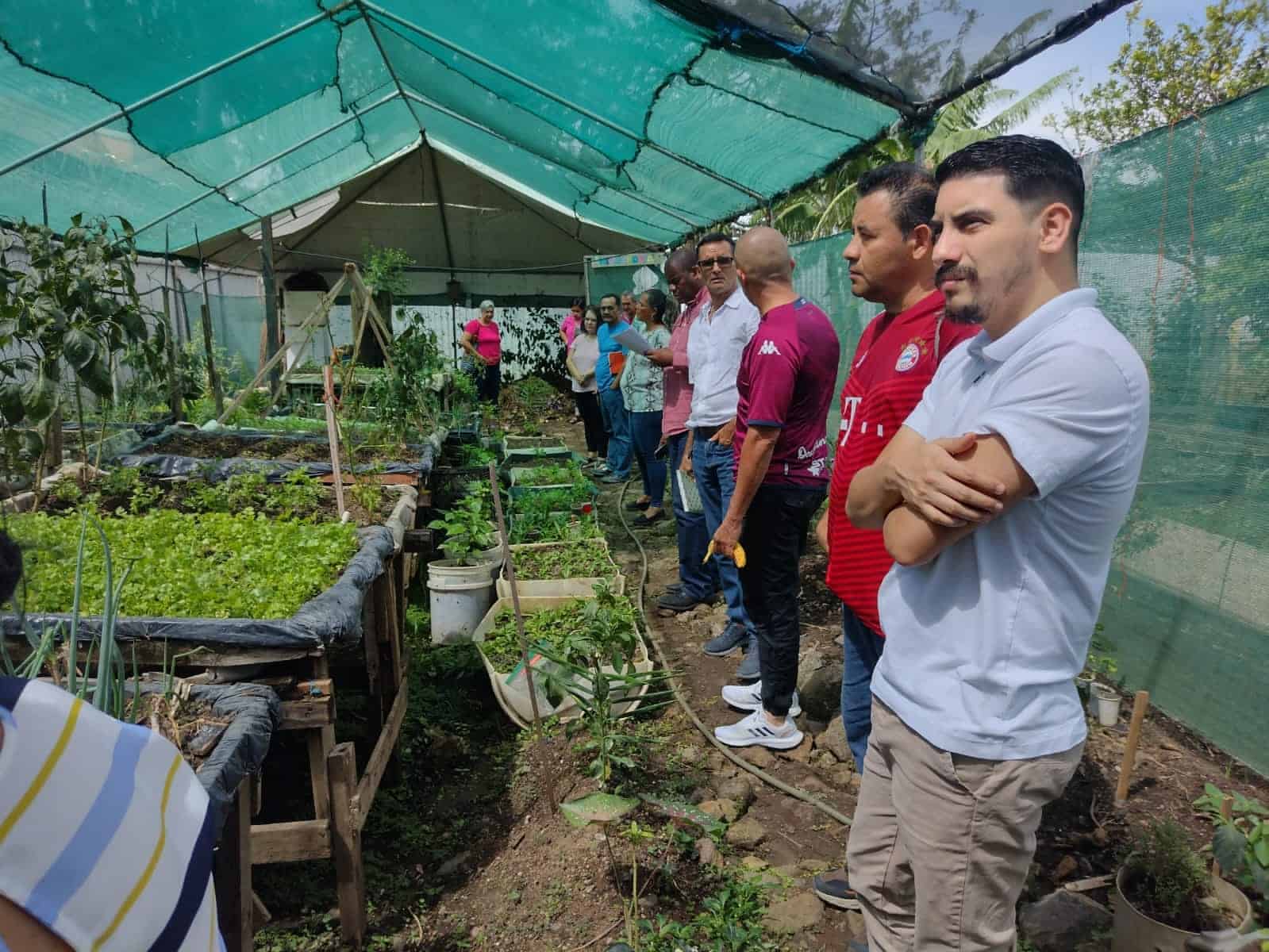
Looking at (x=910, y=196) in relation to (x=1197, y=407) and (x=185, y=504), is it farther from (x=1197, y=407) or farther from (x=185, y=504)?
(x=185, y=504)

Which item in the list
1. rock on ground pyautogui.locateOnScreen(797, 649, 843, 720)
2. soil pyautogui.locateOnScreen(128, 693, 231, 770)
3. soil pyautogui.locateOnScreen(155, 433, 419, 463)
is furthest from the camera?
soil pyautogui.locateOnScreen(155, 433, 419, 463)

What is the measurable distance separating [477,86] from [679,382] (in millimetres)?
3407

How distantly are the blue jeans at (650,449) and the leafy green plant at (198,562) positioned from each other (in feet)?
11.2

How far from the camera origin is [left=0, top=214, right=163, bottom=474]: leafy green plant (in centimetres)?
361

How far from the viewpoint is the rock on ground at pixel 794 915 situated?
88.7 inches

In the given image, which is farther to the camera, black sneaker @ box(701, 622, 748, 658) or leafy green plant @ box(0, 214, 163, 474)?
black sneaker @ box(701, 622, 748, 658)

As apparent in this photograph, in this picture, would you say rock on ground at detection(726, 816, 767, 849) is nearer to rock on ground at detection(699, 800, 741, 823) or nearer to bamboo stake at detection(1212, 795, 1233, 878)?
rock on ground at detection(699, 800, 741, 823)

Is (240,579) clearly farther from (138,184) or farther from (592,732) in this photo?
(138,184)

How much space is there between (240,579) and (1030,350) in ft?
8.81

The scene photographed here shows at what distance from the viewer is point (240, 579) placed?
2844 millimetres

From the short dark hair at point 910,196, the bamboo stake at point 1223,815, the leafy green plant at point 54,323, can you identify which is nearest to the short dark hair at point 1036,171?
the short dark hair at point 910,196

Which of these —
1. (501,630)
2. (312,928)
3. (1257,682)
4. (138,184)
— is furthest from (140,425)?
(1257,682)

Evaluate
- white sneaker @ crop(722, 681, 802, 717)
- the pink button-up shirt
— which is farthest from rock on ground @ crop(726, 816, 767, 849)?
the pink button-up shirt

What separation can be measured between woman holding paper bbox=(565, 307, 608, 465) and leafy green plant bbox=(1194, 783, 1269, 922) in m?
7.25
